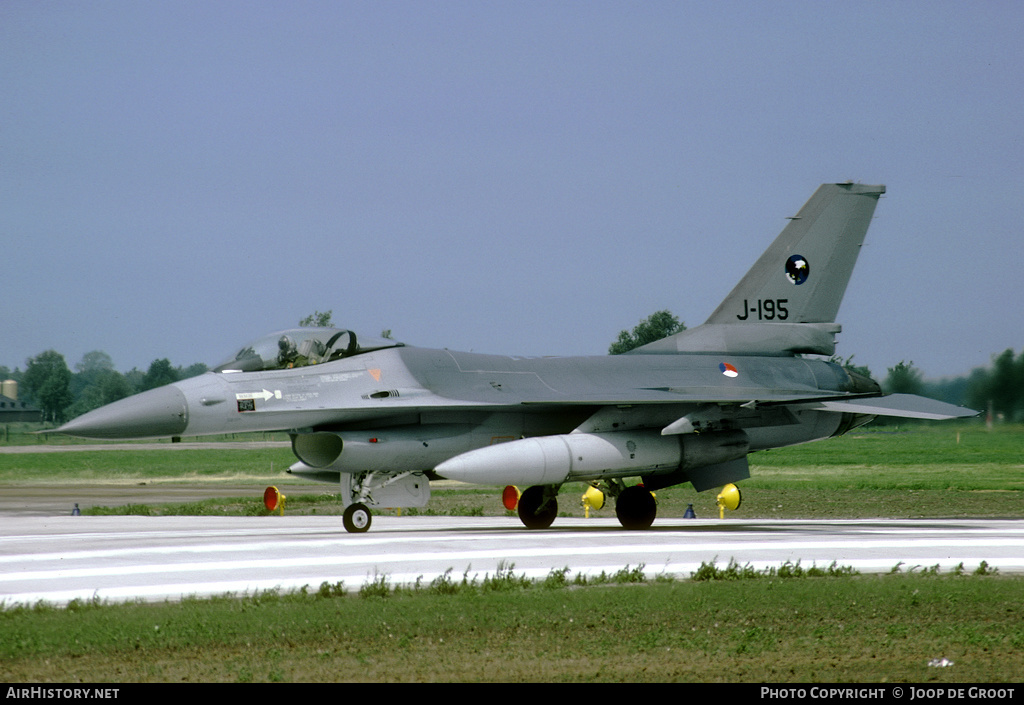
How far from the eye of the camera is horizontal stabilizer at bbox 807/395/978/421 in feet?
64.2

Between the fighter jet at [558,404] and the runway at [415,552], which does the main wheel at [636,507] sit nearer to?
the fighter jet at [558,404]

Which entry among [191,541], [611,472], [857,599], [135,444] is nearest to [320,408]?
[191,541]

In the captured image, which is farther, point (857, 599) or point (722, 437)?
point (722, 437)

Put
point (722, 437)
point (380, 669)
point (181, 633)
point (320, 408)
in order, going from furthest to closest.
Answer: point (722, 437)
point (320, 408)
point (181, 633)
point (380, 669)

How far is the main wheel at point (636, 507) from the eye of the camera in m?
18.4

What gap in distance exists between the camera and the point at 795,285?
2077cm

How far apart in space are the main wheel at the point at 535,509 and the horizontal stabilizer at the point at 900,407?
15.6 ft

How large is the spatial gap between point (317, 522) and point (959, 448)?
20.5 metres

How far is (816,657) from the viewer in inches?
288

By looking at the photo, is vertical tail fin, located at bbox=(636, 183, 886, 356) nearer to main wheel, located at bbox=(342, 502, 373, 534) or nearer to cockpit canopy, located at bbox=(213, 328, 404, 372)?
cockpit canopy, located at bbox=(213, 328, 404, 372)

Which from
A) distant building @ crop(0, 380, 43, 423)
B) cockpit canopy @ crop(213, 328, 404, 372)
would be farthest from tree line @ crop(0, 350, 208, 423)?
cockpit canopy @ crop(213, 328, 404, 372)

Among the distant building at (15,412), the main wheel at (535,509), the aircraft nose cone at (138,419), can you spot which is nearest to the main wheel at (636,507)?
the main wheel at (535,509)

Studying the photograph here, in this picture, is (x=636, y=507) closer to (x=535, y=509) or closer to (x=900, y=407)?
(x=535, y=509)

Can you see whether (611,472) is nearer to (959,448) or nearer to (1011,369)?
(1011,369)
